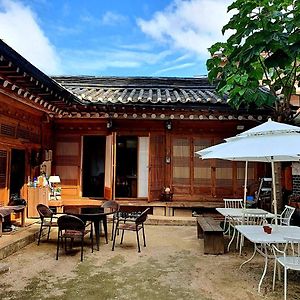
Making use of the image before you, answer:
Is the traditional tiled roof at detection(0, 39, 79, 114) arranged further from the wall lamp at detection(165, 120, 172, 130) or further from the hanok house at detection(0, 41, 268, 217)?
the wall lamp at detection(165, 120, 172, 130)

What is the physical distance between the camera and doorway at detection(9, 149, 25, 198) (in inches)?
266

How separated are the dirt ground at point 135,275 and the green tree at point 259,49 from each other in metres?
2.62

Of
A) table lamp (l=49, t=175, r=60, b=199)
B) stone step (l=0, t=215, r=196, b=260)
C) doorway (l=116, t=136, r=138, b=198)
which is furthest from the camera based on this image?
doorway (l=116, t=136, r=138, b=198)

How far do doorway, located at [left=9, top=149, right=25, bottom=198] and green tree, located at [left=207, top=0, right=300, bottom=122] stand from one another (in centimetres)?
441

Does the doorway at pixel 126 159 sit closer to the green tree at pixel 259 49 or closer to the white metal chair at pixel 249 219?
the green tree at pixel 259 49

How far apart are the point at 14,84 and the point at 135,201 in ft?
13.7

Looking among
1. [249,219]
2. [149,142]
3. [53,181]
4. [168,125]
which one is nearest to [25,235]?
[53,181]

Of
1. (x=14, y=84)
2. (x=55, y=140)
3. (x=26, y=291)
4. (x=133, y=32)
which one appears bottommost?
(x=26, y=291)

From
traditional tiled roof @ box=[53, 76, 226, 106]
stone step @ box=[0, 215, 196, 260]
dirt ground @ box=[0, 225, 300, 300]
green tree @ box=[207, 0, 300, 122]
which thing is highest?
traditional tiled roof @ box=[53, 76, 226, 106]

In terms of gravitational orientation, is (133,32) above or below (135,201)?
above

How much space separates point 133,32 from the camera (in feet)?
43.4

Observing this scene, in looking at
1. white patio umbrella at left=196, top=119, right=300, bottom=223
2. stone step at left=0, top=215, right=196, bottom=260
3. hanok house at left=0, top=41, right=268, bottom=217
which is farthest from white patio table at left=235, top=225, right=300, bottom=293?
hanok house at left=0, top=41, right=268, bottom=217

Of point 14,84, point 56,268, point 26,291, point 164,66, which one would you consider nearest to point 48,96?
point 14,84

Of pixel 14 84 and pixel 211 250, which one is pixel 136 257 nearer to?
pixel 211 250
